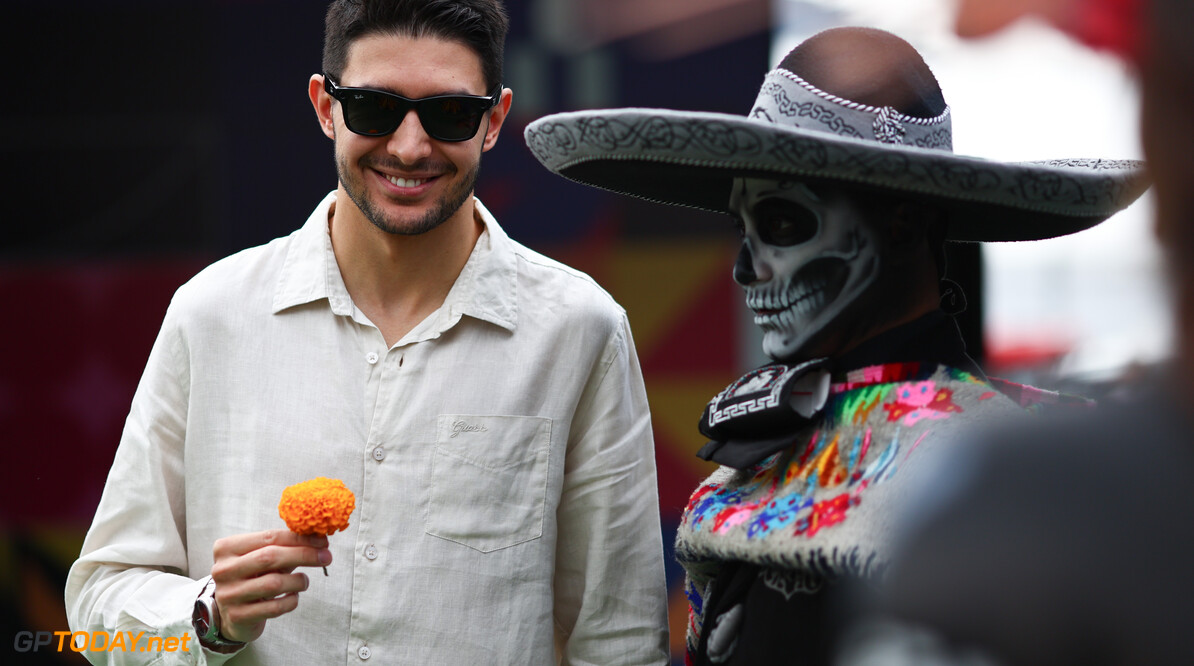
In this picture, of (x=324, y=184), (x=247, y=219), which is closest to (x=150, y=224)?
(x=247, y=219)

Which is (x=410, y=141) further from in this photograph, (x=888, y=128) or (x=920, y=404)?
(x=920, y=404)

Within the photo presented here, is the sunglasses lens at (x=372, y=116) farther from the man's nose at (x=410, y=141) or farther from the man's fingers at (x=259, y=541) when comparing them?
the man's fingers at (x=259, y=541)

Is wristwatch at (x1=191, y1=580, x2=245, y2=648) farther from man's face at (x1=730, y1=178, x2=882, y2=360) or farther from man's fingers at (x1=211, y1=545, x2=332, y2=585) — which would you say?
man's face at (x1=730, y1=178, x2=882, y2=360)

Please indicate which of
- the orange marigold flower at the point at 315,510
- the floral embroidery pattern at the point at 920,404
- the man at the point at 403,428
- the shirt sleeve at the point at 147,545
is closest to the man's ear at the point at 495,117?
the man at the point at 403,428

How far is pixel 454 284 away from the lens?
2.61m

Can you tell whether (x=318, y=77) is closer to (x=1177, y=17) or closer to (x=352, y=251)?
(x=352, y=251)

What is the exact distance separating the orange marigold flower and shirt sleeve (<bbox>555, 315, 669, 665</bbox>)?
0.61 m

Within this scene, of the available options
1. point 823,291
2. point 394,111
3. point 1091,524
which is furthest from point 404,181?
point 1091,524

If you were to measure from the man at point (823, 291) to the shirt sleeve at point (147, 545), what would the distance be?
3.31 ft

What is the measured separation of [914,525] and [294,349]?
1.91 meters

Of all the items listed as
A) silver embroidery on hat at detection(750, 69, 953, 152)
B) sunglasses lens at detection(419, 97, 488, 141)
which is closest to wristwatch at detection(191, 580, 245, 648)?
sunglasses lens at detection(419, 97, 488, 141)

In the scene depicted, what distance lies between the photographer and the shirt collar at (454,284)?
2.55 m

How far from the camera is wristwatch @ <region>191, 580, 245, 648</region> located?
2250mm

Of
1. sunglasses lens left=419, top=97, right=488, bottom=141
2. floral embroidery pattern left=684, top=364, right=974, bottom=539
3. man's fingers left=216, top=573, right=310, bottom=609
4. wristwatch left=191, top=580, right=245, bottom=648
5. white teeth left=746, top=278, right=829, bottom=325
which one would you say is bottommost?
wristwatch left=191, top=580, right=245, bottom=648
